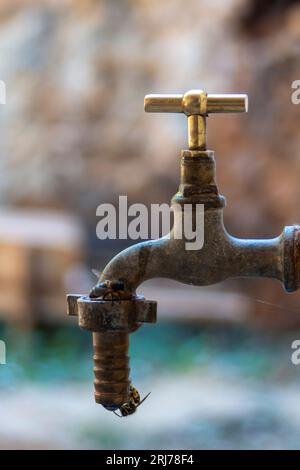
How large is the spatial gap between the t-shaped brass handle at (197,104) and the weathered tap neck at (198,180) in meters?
0.03

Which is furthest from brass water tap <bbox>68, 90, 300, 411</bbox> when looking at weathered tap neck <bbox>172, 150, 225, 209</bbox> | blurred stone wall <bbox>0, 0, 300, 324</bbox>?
blurred stone wall <bbox>0, 0, 300, 324</bbox>

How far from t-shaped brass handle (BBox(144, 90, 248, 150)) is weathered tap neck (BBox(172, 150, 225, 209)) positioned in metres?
0.03

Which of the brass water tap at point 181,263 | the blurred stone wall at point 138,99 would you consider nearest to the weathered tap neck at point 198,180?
the brass water tap at point 181,263

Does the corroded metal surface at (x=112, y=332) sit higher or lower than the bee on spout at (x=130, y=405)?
Result: higher

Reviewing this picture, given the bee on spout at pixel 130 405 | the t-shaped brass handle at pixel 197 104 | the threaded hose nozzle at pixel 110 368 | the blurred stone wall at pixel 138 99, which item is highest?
the blurred stone wall at pixel 138 99

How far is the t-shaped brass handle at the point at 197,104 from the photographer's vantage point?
806mm

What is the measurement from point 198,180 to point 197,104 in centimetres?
7

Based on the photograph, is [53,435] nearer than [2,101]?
Yes

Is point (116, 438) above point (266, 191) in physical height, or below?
below

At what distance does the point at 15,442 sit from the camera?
2287 millimetres

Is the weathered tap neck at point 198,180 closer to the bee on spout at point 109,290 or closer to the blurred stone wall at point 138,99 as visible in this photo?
the bee on spout at point 109,290
